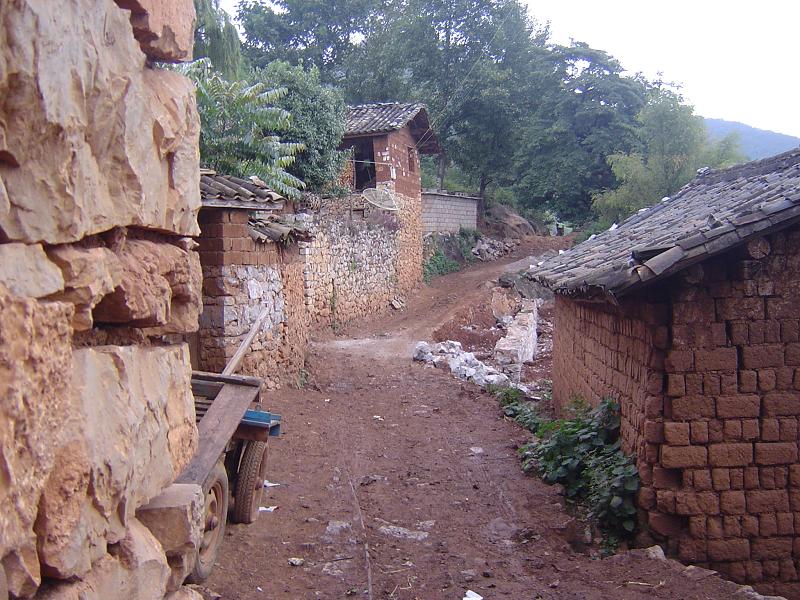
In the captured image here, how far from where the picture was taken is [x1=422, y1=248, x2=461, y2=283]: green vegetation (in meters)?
30.0

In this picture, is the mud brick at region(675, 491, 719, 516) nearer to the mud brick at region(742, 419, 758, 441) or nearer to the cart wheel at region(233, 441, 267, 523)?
the mud brick at region(742, 419, 758, 441)

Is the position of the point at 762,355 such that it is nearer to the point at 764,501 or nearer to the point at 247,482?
the point at 764,501

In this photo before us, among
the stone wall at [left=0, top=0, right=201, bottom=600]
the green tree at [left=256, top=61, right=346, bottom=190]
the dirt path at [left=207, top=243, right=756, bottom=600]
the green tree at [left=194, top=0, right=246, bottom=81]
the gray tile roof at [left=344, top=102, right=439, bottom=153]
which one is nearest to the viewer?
the stone wall at [left=0, top=0, right=201, bottom=600]

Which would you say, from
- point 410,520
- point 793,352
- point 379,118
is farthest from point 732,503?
Result: point 379,118

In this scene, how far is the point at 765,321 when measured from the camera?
6160 millimetres

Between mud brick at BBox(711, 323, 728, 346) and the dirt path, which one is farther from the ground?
mud brick at BBox(711, 323, 728, 346)

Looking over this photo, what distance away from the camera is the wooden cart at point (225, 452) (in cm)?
490

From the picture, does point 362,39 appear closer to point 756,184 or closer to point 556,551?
point 756,184

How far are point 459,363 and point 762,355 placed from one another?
985cm

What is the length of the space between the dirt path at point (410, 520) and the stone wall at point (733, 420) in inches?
32.2

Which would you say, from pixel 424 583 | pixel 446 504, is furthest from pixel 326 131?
pixel 424 583

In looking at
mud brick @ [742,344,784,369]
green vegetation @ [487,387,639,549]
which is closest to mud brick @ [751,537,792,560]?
green vegetation @ [487,387,639,549]

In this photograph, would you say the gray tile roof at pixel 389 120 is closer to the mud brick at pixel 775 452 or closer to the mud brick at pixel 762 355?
the mud brick at pixel 762 355

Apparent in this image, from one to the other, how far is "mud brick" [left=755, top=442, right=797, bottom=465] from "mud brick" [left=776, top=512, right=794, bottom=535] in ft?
1.57
